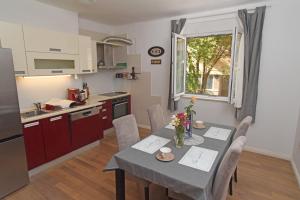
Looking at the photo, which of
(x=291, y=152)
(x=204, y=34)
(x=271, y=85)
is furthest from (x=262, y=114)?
(x=204, y=34)

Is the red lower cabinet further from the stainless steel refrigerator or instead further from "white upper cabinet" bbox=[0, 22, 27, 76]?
"white upper cabinet" bbox=[0, 22, 27, 76]

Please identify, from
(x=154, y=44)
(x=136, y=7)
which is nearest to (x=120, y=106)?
(x=154, y=44)

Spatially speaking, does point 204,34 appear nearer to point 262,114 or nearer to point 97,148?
point 262,114

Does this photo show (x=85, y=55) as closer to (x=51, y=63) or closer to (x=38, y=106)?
(x=51, y=63)

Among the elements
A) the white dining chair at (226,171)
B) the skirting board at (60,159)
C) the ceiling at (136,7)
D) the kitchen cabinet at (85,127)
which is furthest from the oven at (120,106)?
the white dining chair at (226,171)

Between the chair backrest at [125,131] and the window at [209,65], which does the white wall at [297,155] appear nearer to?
the window at [209,65]

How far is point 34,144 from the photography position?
236cm

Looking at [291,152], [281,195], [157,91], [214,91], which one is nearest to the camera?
[281,195]

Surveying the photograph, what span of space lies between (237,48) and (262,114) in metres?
1.21

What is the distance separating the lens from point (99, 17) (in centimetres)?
367

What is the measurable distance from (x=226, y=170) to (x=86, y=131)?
2.50 m

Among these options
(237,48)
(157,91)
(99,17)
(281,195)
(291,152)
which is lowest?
(281,195)

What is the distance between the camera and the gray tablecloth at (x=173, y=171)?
120 cm

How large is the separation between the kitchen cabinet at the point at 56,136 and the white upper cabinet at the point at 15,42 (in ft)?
2.55
